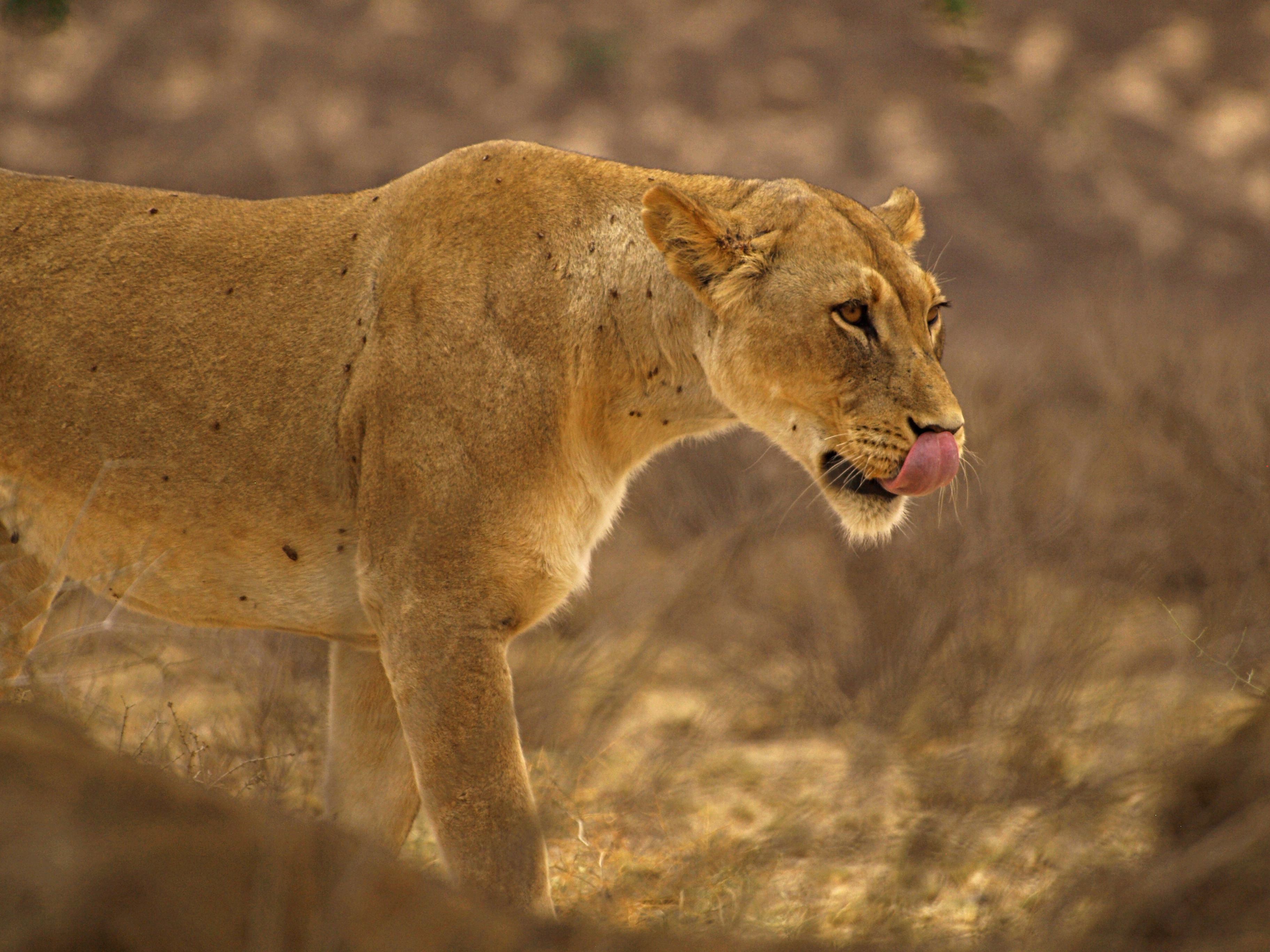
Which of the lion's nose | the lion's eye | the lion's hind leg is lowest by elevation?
the lion's hind leg

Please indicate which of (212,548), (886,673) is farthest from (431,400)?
(886,673)

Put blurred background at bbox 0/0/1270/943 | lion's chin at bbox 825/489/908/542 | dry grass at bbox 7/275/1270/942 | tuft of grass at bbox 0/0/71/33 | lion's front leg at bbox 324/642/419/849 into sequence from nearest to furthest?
dry grass at bbox 7/275/1270/942
blurred background at bbox 0/0/1270/943
lion's chin at bbox 825/489/908/542
lion's front leg at bbox 324/642/419/849
tuft of grass at bbox 0/0/71/33

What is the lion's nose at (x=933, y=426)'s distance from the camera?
3275 millimetres

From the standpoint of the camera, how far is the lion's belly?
345cm

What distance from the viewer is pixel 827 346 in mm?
3338

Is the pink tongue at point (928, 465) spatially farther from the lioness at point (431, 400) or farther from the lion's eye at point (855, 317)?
the lion's eye at point (855, 317)

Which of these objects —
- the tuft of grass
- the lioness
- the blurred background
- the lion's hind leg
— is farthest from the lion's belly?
the tuft of grass

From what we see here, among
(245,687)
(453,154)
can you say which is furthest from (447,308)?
(245,687)

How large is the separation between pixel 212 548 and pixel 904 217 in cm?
222

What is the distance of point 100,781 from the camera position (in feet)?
5.80

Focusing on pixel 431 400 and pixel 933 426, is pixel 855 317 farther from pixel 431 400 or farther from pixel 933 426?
pixel 431 400

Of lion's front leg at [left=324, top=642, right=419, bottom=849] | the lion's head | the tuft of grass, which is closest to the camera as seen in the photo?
the lion's head

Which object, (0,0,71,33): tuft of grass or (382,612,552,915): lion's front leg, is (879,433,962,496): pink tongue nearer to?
(382,612,552,915): lion's front leg

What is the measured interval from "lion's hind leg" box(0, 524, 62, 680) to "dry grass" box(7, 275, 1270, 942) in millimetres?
110
